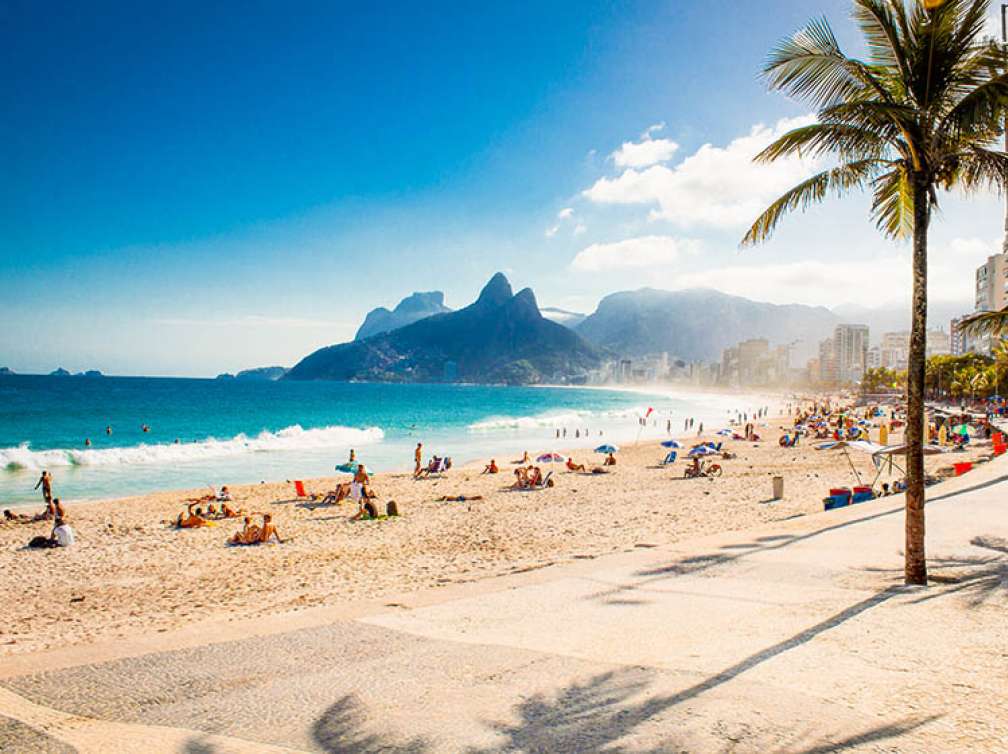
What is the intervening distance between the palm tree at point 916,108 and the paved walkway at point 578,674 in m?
1.61

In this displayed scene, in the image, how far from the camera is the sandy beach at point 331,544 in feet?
30.6

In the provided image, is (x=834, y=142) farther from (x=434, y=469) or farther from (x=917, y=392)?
(x=434, y=469)

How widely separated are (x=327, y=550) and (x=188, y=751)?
9884mm

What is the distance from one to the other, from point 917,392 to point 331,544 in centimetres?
1180

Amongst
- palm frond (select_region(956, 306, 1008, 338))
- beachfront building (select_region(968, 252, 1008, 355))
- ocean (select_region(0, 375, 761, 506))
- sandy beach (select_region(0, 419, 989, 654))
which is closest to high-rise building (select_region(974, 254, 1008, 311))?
beachfront building (select_region(968, 252, 1008, 355))

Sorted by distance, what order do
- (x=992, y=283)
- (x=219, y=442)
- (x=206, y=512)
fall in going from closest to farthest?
1. (x=206, y=512)
2. (x=219, y=442)
3. (x=992, y=283)

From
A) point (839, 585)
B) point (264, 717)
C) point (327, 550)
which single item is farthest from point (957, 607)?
point (327, 550)

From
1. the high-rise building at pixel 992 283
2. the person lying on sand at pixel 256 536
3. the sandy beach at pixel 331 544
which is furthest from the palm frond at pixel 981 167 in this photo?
the high-rise building at pixel 992 283

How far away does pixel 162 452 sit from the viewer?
35.5m

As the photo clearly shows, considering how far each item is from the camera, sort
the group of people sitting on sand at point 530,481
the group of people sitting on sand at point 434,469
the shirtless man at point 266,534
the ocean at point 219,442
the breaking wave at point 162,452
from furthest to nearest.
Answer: the breaking wave at point 162,452
the ocean at point 219,442
the group of people sitting on sand at point 434,469
the group of people sitting on sand at point 530,481
the shirtless man at point 266,534

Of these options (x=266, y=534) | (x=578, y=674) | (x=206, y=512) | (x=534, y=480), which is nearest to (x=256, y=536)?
(x=266, y=534)

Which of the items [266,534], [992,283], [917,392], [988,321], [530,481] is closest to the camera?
[917,392]

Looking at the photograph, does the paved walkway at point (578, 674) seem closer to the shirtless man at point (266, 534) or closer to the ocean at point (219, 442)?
the shirtless man at point (266, 534)

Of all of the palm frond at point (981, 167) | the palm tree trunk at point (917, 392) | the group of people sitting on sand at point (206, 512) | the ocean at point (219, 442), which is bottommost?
the ocean at point (219, 442)
